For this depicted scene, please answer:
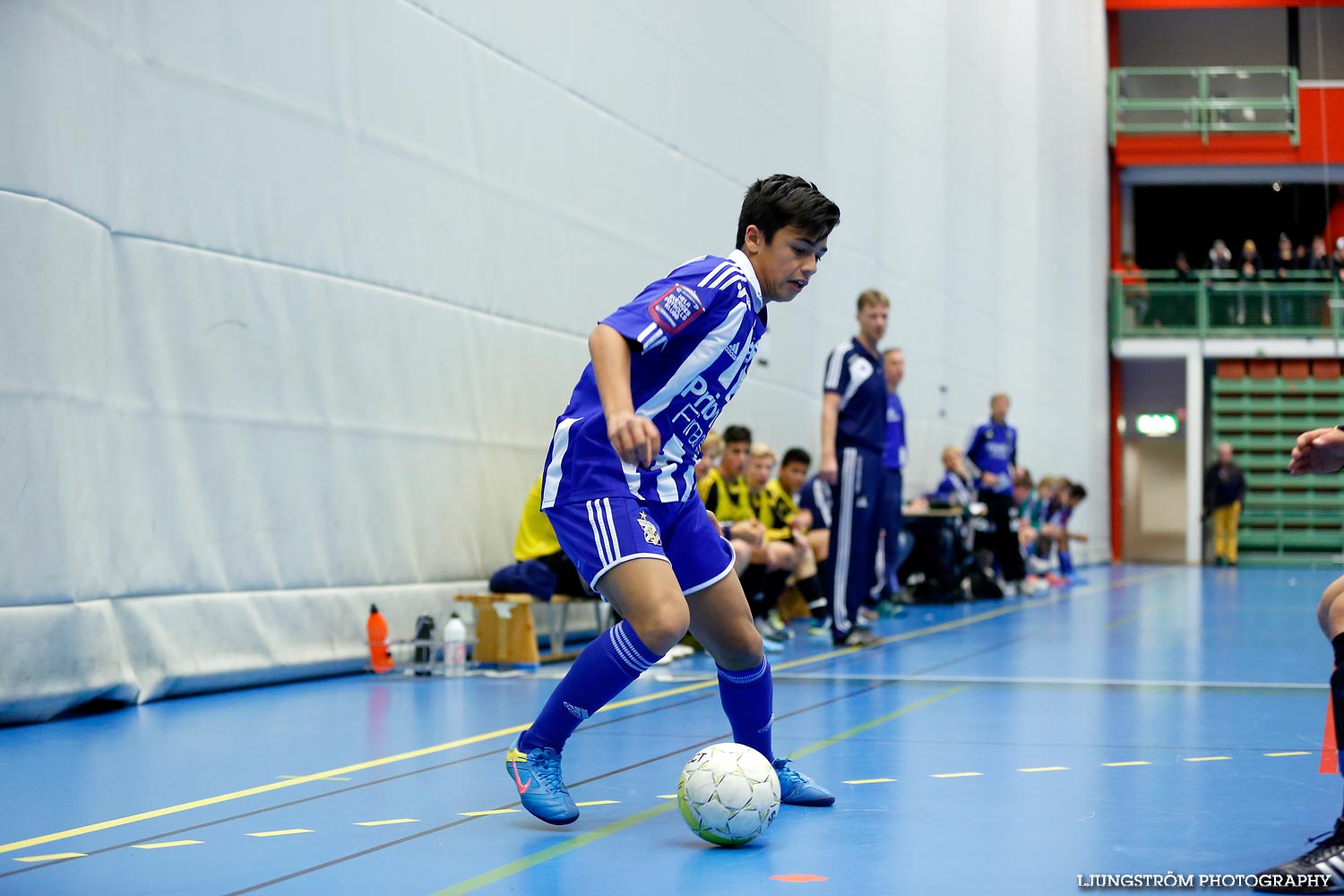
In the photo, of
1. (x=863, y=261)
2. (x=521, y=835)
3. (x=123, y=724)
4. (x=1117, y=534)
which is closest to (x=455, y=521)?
(x=123, y=724)

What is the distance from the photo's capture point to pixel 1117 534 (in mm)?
30828

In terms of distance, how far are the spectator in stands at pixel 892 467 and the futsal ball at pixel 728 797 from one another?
618 centimetres

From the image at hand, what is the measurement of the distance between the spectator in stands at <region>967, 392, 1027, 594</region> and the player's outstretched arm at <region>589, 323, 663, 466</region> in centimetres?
1221

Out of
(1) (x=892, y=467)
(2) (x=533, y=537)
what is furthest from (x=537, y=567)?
(1) (x=892, y=467)

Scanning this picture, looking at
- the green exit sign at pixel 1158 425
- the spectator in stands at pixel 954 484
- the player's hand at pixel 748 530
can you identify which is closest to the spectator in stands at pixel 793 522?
the player's hand at pixel 748 530

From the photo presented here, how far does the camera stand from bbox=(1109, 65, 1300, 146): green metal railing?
28.4 meters

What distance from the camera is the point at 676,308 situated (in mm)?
3520

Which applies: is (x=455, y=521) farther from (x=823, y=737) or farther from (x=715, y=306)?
(x=715, y=306)

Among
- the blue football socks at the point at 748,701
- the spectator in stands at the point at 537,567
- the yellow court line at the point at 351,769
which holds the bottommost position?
the yellow court line at the point at 351,769

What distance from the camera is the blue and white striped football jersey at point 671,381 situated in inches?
140

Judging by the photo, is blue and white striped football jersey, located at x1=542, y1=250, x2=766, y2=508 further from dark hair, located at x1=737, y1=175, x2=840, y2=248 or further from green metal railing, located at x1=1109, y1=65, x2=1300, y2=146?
green metal railing, located at x1=1109, y1=65, x2=1300, y2=146

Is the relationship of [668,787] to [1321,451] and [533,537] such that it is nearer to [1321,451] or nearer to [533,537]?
[1321,451]

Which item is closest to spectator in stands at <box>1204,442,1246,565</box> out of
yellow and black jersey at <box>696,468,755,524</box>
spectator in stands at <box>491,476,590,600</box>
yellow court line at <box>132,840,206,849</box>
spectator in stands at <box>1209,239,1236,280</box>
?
spectator in stands at <box>1209,239,1236,280</box>

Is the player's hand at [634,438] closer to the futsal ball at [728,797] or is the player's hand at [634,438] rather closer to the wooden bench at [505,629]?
the futsal ball at [728,797]
